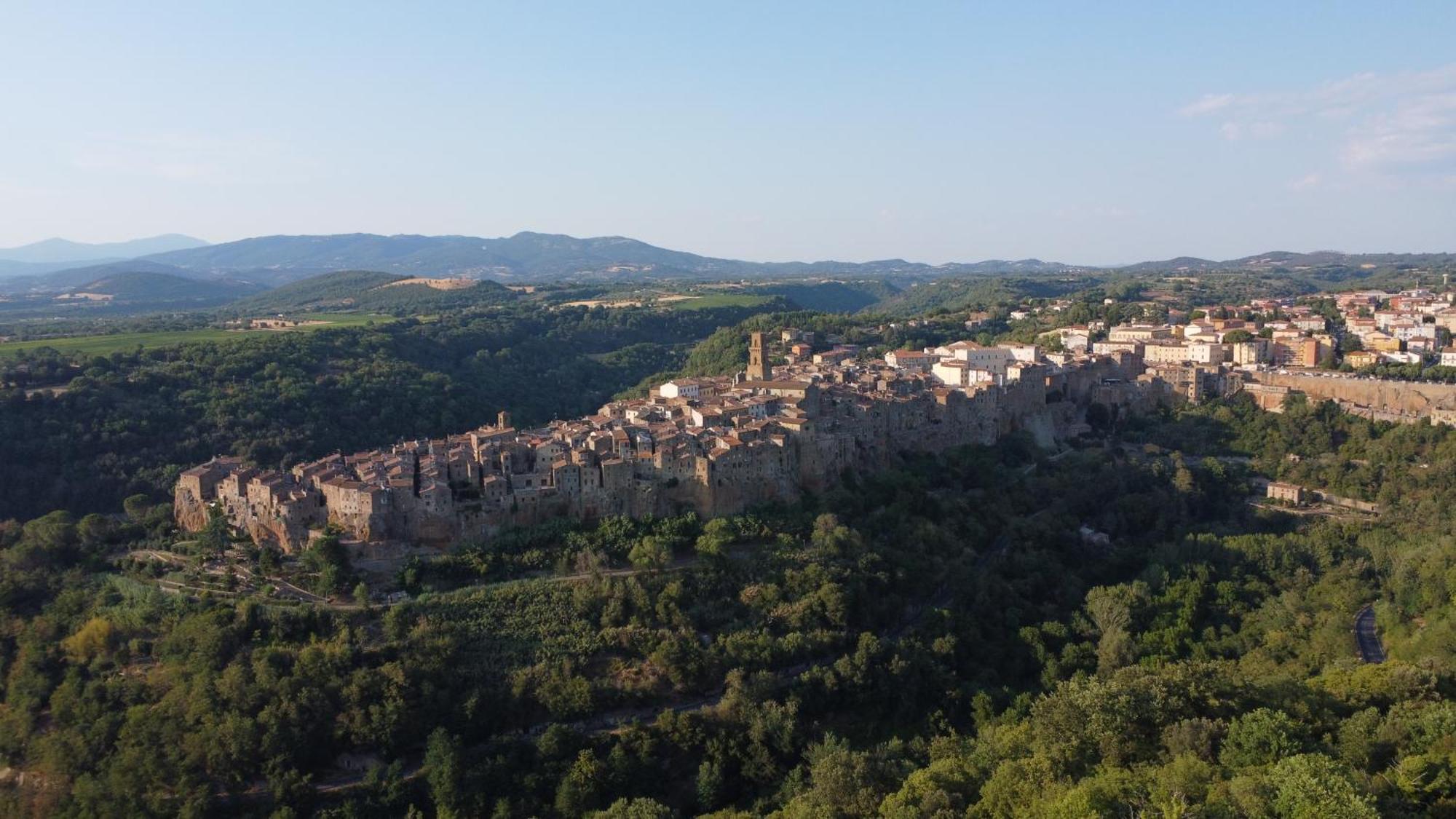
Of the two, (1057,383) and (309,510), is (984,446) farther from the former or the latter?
(309,510)

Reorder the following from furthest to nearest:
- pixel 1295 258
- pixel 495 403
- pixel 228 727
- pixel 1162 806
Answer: pixel 1295 258, pixel 495 403, pixel 228 727, pixel 1162 806

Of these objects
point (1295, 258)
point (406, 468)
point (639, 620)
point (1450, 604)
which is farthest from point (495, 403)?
point (1295, 258)

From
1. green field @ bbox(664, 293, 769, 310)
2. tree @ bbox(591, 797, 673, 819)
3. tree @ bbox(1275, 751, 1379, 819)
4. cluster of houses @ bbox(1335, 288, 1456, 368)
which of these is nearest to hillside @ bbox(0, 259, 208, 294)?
green field @ bbox(664, 293, 769, 310)

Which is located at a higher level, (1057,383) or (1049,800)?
(1057,383)

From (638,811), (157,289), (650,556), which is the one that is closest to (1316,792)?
(638,811)

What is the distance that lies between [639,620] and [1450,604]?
1943 cm

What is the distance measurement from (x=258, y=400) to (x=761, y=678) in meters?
28.6

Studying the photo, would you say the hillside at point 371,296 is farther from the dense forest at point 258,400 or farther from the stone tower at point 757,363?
the stone tower at point 757,363

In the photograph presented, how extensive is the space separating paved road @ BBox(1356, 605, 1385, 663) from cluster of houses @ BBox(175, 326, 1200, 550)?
13.1m

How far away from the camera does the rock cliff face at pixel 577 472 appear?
23516mm

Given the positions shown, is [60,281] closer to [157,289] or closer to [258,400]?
[157,289]

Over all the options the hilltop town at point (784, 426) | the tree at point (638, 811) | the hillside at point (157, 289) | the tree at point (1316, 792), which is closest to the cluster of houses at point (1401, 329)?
the hilltop town at point (784, 426)

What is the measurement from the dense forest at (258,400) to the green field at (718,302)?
23960 millimetres

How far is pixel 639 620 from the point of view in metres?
22.3
